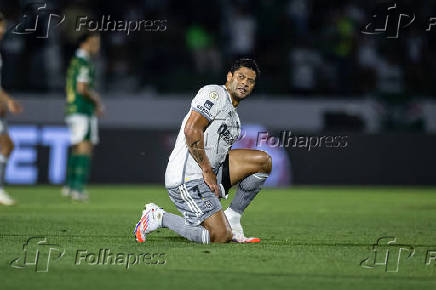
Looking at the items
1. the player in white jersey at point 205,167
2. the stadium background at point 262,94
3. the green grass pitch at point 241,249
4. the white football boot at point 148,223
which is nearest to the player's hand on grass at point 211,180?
the player in white jersey at point 205,167

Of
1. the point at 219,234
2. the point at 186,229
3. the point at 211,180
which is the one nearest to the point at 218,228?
the point at 219,234

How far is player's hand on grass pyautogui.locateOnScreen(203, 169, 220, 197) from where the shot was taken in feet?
24.3

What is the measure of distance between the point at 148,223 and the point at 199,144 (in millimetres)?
848

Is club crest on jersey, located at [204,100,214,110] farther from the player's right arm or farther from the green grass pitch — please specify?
the green grass pitch

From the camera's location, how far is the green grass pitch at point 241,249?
5.60 metres

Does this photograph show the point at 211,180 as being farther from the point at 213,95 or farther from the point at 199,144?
the point at 213,95

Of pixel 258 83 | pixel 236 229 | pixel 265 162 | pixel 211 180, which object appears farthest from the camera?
pixel 258 83

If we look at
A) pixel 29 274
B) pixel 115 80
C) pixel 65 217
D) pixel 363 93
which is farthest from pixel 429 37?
pixel 29 274

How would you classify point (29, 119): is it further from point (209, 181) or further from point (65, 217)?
point (209, 181)

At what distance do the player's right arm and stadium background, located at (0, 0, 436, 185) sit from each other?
8.97 m

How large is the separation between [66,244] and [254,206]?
5.54 metres

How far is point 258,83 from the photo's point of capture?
1772 cm

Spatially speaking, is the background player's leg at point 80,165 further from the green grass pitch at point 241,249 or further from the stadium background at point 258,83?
the stadium background at point 258,83

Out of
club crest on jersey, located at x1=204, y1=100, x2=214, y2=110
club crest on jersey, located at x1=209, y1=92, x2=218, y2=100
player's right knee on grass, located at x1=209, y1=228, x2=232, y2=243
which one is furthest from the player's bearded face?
player's right knee on grass, located at x1=209, y1=228, x2=232, y2=243
